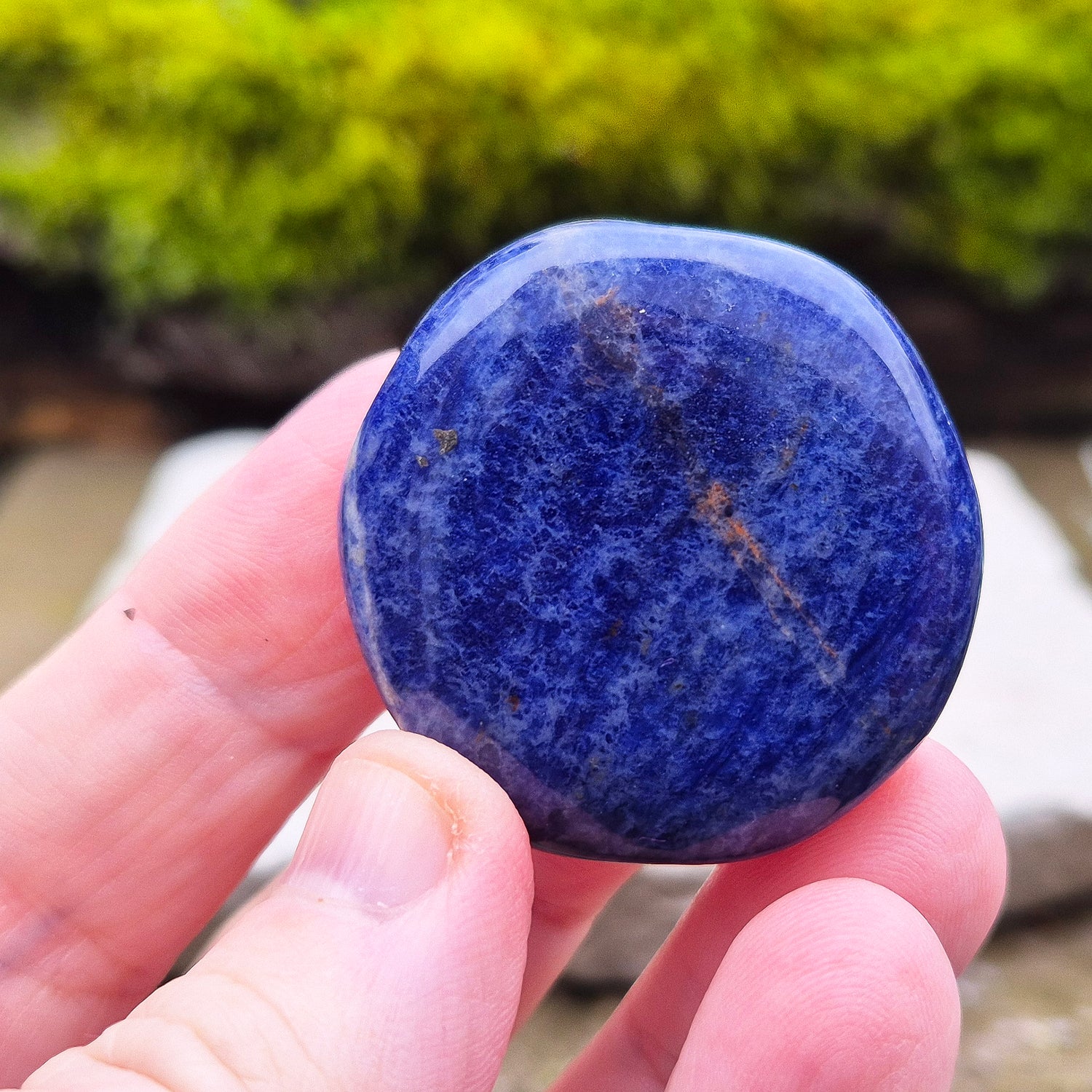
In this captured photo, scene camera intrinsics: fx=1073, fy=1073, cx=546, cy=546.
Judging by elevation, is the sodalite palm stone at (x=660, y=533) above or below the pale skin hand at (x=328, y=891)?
above

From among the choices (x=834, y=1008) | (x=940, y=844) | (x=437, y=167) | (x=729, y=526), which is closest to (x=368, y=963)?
(x=834, y=1008)

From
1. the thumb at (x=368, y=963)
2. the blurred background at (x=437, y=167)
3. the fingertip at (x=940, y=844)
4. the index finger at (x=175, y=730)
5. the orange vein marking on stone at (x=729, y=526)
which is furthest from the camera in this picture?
the blurred background at (x=437, y=167)

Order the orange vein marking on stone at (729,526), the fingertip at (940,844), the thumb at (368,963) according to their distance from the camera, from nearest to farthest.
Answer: the thumb at (368,963) < the orange vein marking on stone at (729,526) < the fingertip at (940,844)

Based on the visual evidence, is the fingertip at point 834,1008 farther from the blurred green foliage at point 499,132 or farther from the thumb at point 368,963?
the blurred green foliage at point 499,132

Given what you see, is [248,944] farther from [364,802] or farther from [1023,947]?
[1023,947]

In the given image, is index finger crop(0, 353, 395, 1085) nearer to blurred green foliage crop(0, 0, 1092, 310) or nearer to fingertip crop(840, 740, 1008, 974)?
fingertip crop(840, 740, 1008, 974)

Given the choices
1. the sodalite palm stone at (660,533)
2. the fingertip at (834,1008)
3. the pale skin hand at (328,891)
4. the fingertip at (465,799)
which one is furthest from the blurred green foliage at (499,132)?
the fingertip at (834,1008)
